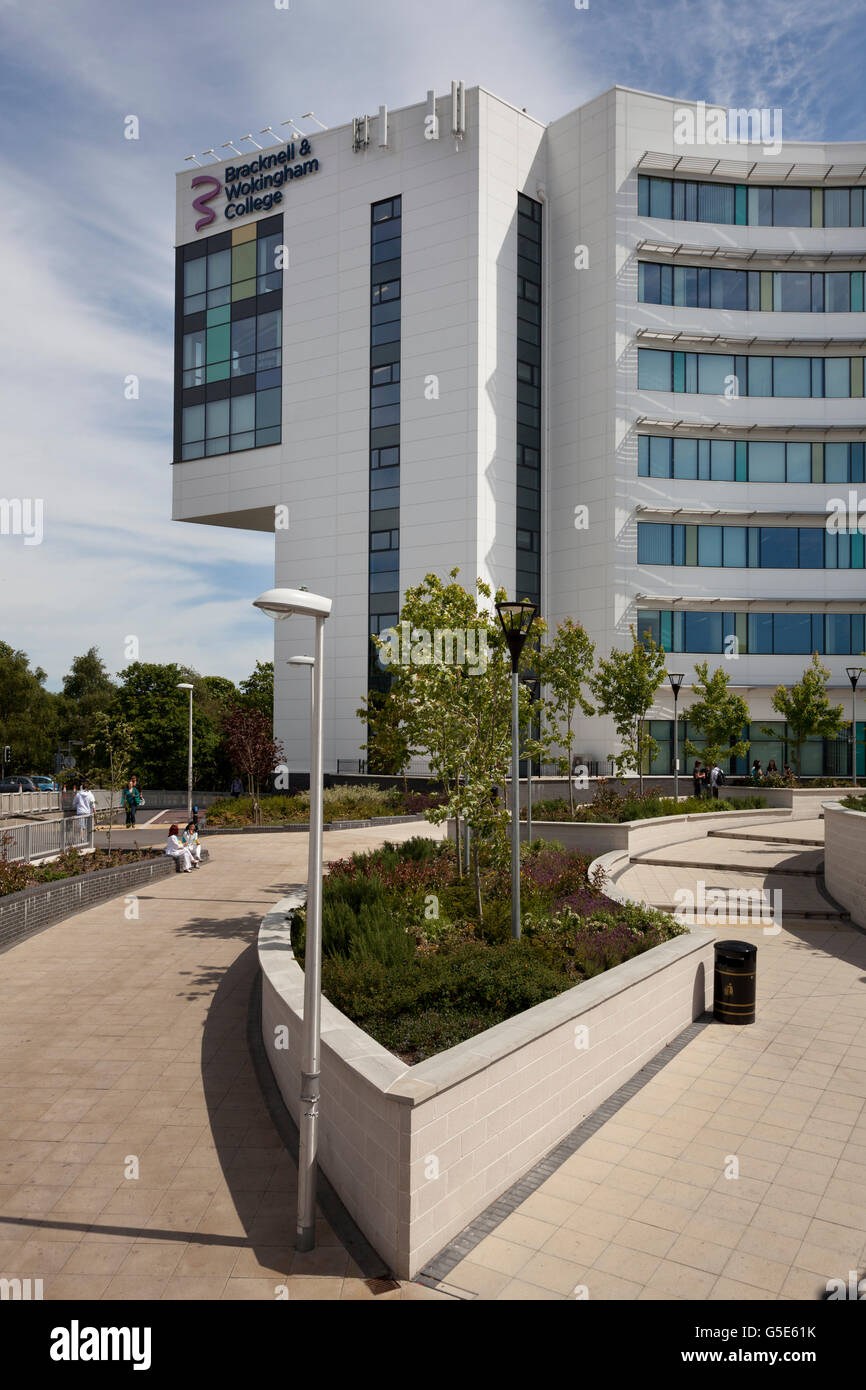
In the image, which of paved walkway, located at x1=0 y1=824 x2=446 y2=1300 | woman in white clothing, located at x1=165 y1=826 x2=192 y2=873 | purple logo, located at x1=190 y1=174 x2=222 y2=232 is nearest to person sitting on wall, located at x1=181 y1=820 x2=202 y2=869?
woman in white clothing, located at x1=165 y1=826 x2=192 y2=873

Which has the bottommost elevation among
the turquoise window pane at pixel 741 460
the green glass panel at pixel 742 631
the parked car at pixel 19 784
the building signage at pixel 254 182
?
the parked car at pixel 19 784

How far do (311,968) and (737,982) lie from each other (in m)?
Result: 6.31

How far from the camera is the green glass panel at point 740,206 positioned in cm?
4100

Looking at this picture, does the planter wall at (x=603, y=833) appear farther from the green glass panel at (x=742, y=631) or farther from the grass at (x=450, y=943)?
the green glass panel at (x=742, y=631)

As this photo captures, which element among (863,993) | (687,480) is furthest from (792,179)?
→ (863,993)

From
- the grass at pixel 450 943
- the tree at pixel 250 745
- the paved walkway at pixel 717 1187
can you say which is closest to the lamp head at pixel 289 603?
the grass at pixel 450 943

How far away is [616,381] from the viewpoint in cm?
3994

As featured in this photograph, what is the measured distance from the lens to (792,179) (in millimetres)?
40719

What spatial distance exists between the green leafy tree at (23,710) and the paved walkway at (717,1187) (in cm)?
6218

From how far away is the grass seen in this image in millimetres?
7965

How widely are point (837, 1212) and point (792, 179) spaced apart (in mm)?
46253

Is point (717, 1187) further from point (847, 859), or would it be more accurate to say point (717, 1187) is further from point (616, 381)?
point (616, 381)

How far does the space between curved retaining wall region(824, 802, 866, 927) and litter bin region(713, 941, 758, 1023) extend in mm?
6279
